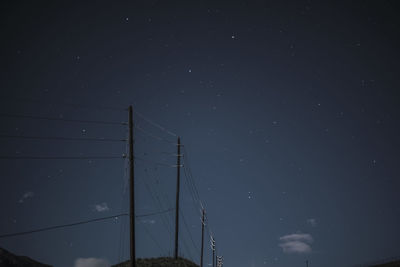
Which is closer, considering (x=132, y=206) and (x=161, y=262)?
(x=132, y=206)

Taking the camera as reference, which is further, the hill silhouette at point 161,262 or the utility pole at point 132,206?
the hill silhouette at point 161,262

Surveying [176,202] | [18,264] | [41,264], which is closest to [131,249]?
[176,202]

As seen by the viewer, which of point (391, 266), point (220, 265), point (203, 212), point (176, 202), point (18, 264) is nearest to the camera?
point (176, 202)

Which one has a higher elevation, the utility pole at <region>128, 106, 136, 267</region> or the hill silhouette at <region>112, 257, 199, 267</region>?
the utility pole at <region>128, 106, 136, 267</region>

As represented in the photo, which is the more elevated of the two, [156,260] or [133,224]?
[133,224]

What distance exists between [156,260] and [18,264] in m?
85.4

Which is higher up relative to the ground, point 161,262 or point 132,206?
point 132,206

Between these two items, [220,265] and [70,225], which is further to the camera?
[220,265]

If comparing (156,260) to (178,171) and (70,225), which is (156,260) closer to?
(178,171)

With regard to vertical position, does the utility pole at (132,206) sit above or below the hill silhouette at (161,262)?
above

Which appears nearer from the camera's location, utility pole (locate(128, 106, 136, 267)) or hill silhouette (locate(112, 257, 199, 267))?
utility pole (locate(128, 106, 136, 267))

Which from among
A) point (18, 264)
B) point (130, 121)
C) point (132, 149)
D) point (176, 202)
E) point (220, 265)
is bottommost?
point (18, 264)

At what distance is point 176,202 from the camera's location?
30.0 m

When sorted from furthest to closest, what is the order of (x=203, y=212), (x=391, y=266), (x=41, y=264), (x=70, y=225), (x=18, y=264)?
1. (x=41, y=264)
2. (x=18, y=264)
3. (x=391, y=266)
4. (x=203, y=212)
5. (x=70, y=225)
